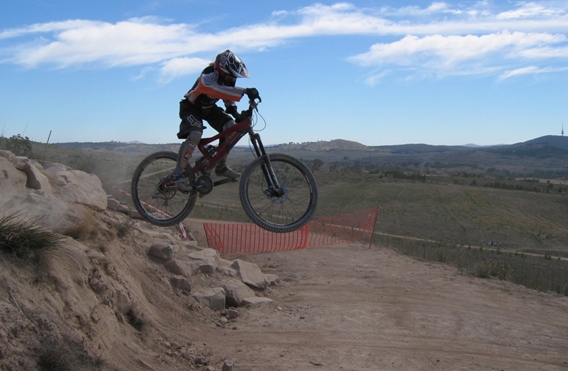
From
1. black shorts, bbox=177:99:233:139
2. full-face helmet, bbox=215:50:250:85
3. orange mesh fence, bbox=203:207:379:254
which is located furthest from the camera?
orange mesh fence, bbox=203:207:379:254

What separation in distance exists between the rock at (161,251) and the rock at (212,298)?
0.94 metres

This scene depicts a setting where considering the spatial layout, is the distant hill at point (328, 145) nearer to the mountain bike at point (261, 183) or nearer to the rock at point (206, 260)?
the rock at point (206, 260)

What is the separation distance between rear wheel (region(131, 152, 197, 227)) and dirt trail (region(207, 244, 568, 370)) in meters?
2.20

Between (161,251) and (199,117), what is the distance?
4028mm

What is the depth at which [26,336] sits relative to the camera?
225 inches

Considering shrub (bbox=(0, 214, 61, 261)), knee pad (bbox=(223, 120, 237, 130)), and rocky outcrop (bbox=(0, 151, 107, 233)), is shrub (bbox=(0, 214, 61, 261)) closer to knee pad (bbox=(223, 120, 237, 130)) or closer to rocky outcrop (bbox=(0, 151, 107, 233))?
rocky outcrop (bbox=(0, 151, 107, 233))

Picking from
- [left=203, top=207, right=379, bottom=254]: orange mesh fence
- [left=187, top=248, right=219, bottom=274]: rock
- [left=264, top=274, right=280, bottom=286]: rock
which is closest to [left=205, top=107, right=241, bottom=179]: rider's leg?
[left=187, top=248, right=219, bottom=274]: rock

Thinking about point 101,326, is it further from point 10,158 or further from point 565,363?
point 565,363

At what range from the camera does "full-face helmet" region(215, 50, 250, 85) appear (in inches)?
272

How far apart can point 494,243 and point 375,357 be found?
87.8ft

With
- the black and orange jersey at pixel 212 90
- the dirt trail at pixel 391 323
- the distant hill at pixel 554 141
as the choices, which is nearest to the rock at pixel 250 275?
the dirt trail at pixel 391 323

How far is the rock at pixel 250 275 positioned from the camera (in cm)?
1243

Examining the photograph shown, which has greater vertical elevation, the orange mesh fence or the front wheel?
the front wheel

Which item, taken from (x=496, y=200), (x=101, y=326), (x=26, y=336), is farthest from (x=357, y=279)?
(x=496, y=200)
